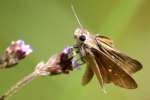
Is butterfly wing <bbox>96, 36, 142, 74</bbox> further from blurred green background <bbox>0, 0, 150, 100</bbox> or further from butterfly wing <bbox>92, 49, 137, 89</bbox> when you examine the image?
blurred green background <bbox>0, 0, 150, 100</bbox>

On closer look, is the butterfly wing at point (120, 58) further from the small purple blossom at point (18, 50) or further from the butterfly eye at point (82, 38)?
the small purple blossom at point (18, 50)

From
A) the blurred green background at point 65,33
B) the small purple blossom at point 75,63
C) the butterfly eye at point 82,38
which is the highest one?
the blurred green background at point 65,33

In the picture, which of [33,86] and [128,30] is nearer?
[33,86]

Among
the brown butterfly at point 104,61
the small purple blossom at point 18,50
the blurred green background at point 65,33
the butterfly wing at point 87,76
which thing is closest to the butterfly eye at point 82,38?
the brown butterfly at point 104,61

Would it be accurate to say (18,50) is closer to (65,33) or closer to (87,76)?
(87,76)

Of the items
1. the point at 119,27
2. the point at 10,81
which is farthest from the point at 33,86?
the point at 119,27

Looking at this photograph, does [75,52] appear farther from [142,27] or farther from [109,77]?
[142,27]
